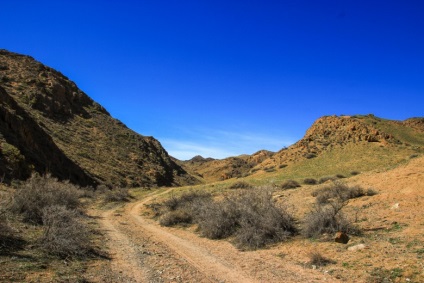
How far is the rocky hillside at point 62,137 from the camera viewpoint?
3417 centimetres

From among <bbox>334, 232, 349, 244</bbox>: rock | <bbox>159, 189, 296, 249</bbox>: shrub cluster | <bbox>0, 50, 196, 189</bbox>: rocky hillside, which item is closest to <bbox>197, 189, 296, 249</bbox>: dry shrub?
<bbox>159, 189, 296, 249</bbox>: shrub cluster

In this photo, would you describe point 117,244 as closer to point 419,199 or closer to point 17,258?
point 17,258

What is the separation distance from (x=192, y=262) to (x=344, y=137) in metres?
44.0

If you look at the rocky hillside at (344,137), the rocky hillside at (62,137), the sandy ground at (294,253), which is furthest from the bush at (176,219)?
the rocky hillside at (344,137)

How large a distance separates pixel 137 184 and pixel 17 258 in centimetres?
4457

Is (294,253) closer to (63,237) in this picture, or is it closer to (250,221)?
(250,221)

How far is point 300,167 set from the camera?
4291 centimetres

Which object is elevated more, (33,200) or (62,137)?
(62,137)

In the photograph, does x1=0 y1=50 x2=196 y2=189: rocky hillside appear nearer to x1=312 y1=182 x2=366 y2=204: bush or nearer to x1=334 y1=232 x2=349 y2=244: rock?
x1=312 y1=182 x2=366 y2=204: bush

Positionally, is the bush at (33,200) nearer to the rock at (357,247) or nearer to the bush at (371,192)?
the rock at (357,247)

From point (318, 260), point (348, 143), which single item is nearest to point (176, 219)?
point (318, 260)

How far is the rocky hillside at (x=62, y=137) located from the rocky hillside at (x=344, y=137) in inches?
903

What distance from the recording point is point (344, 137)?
1929 inches

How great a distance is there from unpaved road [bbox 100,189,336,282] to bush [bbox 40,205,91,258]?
1.02m
